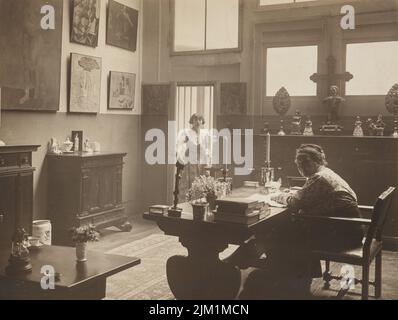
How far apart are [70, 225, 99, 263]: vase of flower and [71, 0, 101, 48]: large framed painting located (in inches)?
192

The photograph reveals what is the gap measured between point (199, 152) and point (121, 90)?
191cm

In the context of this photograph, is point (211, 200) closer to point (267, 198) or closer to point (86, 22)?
point (267, 198)

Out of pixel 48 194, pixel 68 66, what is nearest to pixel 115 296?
pixel 48 194

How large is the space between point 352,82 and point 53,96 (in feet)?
16.1

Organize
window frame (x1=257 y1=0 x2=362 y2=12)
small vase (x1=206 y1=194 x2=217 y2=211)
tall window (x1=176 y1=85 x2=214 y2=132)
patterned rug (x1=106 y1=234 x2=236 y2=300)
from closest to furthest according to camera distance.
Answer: small vase (x1=206 y1=194 x2=217 y2=211), patterned rug (x1=106 y1=234 x2=236 y2=300), window frame (x1=257 y1=0 x2=362 y2=12), tall window (x1=176 y1=85 x2=214 y2=132)

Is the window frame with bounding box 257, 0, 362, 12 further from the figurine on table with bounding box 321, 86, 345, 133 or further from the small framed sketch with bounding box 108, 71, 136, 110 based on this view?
the small framed sketch with bounding box 108, 71, 136, 110

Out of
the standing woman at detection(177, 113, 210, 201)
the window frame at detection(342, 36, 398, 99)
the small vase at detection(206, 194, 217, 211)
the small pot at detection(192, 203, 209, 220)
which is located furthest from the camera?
the standing woman at detection(177, 113, 210, 201)

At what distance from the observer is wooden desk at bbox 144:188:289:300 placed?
462 cm

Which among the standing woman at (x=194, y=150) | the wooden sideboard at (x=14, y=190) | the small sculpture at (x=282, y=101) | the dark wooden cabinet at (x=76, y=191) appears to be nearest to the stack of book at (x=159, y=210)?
the wooden sideboard at (x=14, y=190)

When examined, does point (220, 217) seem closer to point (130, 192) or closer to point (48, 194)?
point (48, 194)

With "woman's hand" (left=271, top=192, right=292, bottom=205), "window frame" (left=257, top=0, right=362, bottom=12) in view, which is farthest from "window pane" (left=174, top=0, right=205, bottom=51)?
"woman's hand" (left=271, top=192, right=292, bottom=205)

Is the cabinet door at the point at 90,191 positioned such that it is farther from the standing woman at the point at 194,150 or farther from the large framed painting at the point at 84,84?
the standing woman at the point at 194,150

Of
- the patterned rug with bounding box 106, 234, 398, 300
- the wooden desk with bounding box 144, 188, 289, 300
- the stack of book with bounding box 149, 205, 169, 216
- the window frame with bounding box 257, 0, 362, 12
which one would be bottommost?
the patterned rug with bounding box 106, 234, 398, 300
